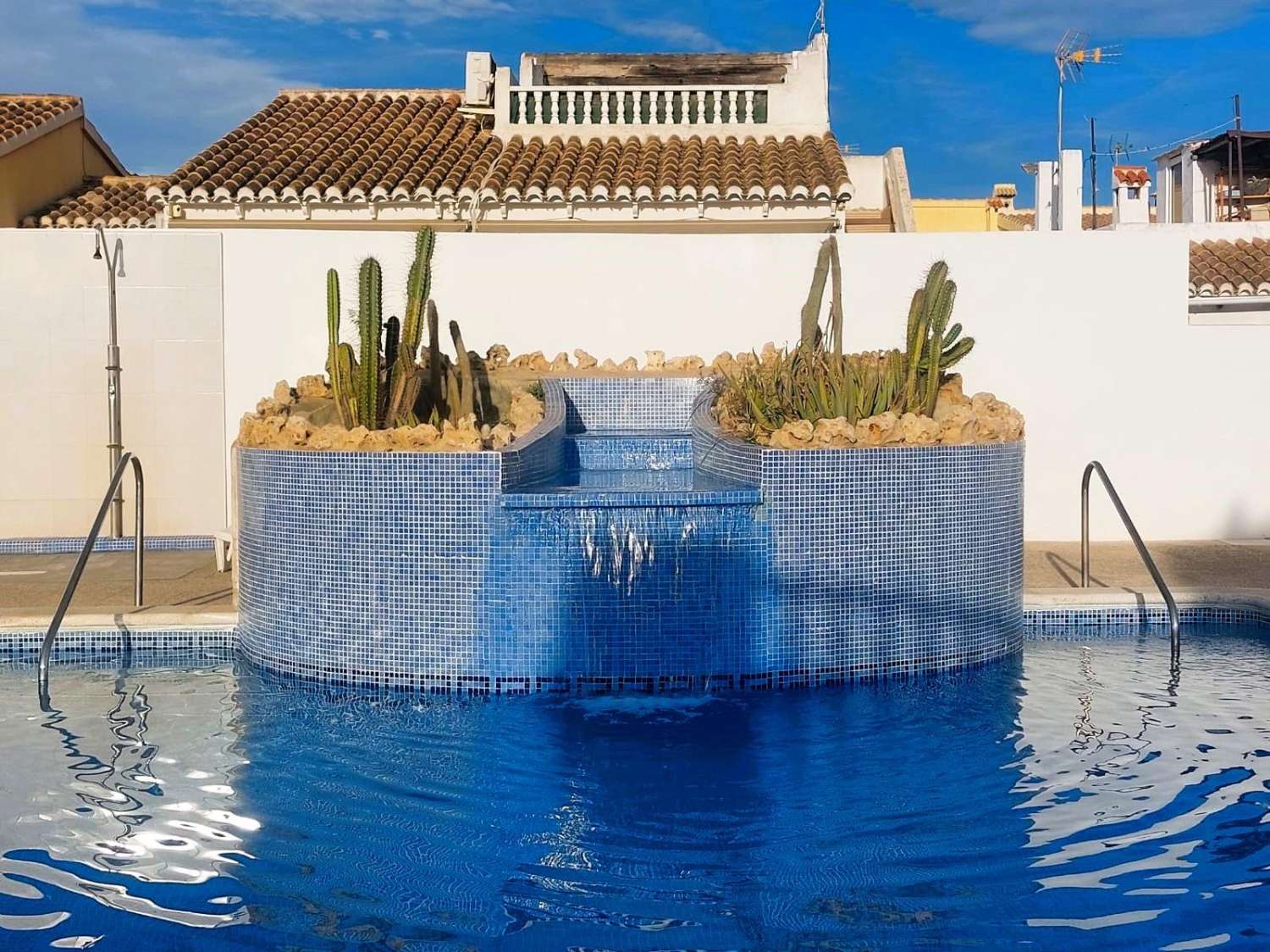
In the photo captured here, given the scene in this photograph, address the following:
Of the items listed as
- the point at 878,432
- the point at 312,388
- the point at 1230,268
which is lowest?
the point at 878,432

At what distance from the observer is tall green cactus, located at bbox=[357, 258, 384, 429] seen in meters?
8.01

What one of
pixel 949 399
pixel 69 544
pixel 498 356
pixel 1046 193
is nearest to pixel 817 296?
pixel 949 399

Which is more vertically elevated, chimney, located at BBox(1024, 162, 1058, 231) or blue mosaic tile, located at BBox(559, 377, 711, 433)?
chimney, located at BBox(1024, 162, 1058, 231)

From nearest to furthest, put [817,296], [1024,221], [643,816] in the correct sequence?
[643,816], [817,296], [1024,221]

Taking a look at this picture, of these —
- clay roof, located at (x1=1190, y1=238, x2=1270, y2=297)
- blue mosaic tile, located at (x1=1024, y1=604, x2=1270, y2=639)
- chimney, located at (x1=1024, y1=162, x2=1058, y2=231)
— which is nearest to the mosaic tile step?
blue mosaic tile, located at (x1=1024, y1=604, x2=1270, y2=639)

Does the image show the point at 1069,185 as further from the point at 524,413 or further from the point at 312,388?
the point at 312,388

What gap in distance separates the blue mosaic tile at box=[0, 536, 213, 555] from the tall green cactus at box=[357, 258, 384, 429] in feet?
13.9

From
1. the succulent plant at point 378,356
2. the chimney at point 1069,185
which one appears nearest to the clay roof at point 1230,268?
the chimney at point 1069,185

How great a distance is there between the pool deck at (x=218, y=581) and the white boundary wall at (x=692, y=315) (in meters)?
0.61

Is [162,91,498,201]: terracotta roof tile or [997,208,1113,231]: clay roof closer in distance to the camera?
[162,91,498,201]: terracotta roof tile

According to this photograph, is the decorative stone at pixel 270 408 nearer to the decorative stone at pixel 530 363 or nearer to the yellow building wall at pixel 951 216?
the decorative stone at pixel 530 363

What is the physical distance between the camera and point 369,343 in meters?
8.04

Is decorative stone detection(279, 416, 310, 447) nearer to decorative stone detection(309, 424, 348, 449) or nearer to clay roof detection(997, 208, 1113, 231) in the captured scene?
decorative stone detection(309, 424, 348, 449)

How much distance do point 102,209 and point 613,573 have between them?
41.7 ft
